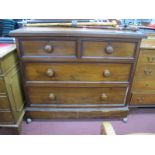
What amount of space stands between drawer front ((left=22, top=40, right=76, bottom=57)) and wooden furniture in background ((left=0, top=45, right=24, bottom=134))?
4.5 inches

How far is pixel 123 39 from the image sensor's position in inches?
43.2

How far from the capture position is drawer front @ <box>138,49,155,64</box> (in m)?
1.23

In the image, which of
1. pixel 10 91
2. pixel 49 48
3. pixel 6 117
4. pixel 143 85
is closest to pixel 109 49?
pixel 49 48

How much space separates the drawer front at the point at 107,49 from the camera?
1112 millimetres

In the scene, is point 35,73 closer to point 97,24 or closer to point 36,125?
point 36,125

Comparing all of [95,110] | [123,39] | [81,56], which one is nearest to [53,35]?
[81,56]

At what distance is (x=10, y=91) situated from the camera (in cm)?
112

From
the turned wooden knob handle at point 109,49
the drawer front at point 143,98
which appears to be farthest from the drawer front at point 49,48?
the drawer front at point 143,98

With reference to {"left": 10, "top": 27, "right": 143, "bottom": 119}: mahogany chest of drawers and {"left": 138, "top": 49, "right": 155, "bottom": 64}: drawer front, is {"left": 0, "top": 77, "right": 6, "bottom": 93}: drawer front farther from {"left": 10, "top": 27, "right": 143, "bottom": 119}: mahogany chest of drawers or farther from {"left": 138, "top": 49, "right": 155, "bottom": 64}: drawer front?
{"left": 138, "top": 49, "right": 155, "bottom": 64}: drawer front

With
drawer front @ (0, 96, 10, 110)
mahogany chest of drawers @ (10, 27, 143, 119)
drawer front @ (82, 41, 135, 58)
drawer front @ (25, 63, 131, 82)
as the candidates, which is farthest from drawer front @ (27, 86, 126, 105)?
drawer front @ (82, 41, 135, 58)

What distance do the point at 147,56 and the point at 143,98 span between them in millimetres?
446
